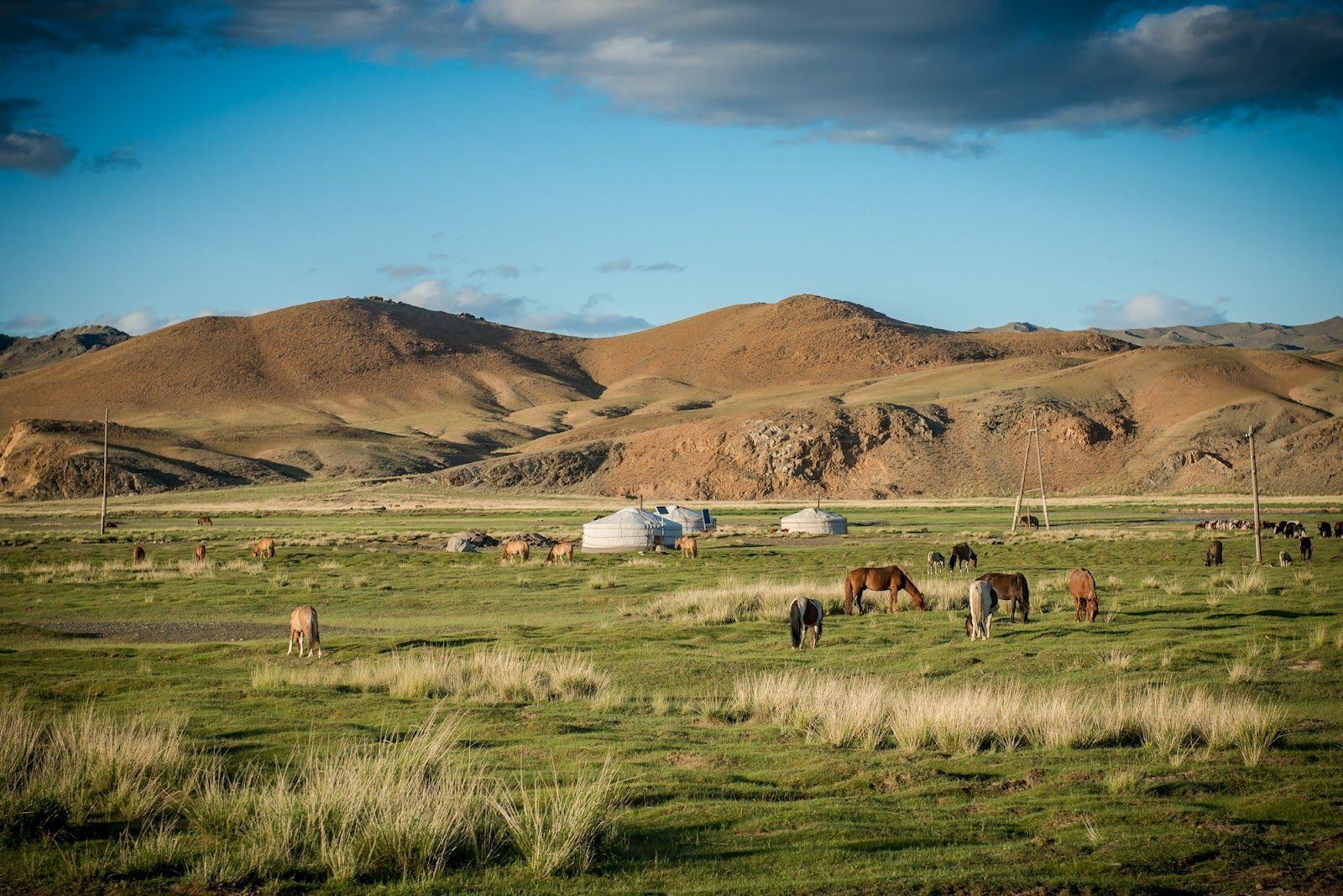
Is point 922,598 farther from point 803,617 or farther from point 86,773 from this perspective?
point 86,773

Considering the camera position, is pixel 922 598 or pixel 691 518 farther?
pixel 691 518

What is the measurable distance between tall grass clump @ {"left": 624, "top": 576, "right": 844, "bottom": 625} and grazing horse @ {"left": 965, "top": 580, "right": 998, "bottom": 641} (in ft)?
16.4

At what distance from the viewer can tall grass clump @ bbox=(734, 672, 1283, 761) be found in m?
12.3

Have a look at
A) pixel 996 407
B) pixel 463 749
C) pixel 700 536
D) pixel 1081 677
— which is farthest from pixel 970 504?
pixel 463 749

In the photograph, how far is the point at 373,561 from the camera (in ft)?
145

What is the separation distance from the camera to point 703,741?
13.1 meters

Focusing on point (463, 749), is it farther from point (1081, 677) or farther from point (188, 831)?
point (1081, 677)

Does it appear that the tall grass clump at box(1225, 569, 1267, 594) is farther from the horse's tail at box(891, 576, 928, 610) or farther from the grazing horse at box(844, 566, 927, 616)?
the grazing horse at box(844, 566, 927, 616)

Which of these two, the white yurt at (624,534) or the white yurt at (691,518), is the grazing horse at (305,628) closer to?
the white yurt at (624,534)

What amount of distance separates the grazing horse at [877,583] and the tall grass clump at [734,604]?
3.26 ft

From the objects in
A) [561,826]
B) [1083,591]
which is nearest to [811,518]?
[1083,591]

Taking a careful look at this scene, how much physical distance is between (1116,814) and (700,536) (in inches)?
1967

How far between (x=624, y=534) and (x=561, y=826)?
43151 millimetres

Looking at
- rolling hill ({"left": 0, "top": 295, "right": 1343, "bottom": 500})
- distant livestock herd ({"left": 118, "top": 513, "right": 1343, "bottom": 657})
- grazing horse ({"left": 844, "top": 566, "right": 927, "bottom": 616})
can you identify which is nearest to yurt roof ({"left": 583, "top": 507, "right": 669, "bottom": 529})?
distant livestock herd ({"left": 118, "top": 513, "right": 1343, "bottom": 657})
